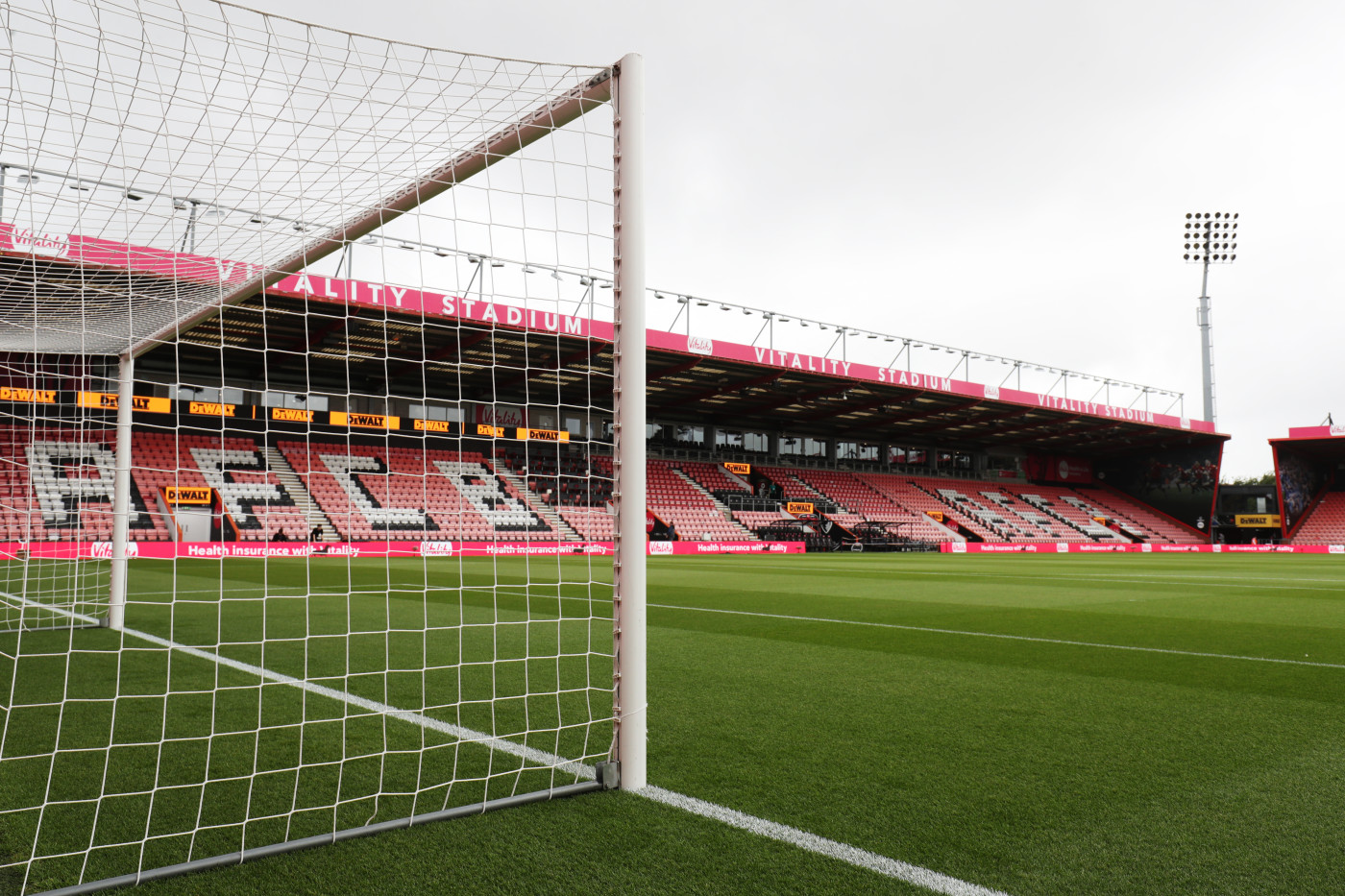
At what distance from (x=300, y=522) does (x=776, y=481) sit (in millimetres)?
A: 21182

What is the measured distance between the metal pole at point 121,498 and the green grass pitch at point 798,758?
27cm

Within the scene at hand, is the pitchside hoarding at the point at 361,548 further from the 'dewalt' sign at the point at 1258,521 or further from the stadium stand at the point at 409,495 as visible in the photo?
the 'dewalt' sign at the point at 1258,521

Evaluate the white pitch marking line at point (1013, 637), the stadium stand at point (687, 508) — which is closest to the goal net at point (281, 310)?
the white pitch marking line at point (1013, 637)

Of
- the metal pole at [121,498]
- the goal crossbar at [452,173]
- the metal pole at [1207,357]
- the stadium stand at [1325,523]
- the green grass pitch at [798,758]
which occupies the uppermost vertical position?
the metal pole at [1207,357]

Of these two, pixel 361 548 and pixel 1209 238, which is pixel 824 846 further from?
pixel 1209 238

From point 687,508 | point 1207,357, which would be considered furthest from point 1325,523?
point 687,508

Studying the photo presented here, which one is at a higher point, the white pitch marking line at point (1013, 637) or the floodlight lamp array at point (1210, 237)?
the floodlight lamp array at point (1210, 237)

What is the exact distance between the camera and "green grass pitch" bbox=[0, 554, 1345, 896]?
2.25 meters

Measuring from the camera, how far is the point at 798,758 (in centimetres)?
328

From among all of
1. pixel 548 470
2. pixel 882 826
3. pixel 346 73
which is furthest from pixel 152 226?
pixel 548 470

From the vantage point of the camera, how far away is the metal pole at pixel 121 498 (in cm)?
633

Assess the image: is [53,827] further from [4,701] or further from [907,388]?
[907,388]

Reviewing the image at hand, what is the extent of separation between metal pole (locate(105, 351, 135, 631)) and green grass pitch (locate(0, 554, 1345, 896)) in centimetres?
27

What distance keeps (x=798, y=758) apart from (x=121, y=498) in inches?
220
